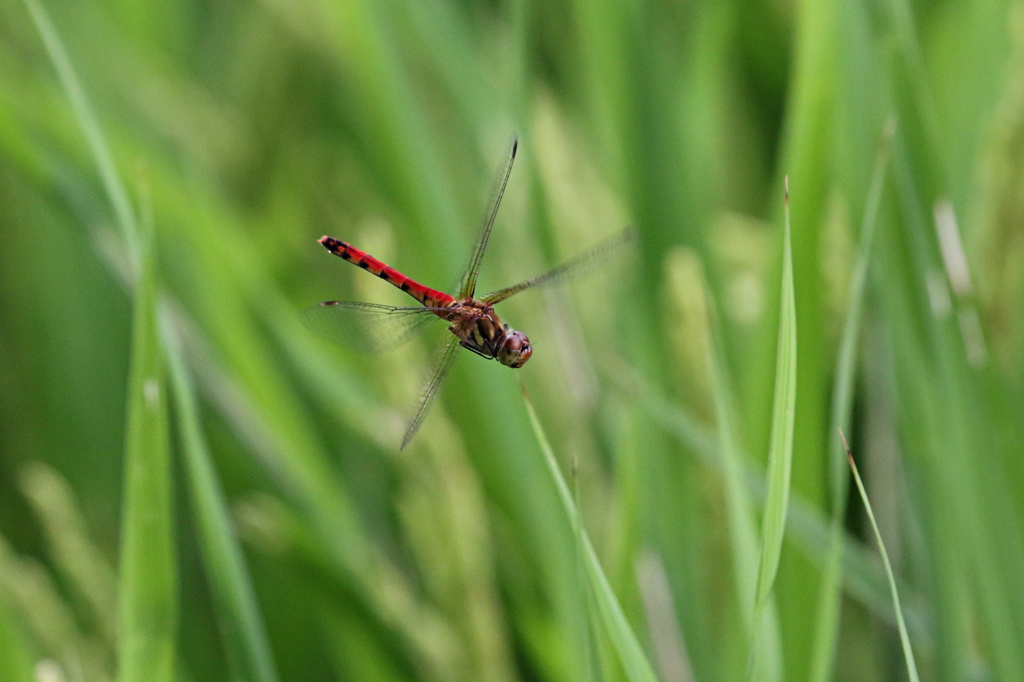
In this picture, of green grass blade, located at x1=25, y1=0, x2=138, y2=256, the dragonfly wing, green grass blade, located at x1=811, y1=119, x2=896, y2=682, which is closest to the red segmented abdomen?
the dragonfly wing

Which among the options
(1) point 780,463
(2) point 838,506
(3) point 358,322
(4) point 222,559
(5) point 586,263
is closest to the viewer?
(1) point 780,463

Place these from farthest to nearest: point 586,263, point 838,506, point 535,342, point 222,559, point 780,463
Result: point 535,342
point 586,263
point 222,559
point 838,506
point 780,463

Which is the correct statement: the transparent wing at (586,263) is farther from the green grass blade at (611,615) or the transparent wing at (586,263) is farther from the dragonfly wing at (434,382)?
the green grass blade at (611,615)

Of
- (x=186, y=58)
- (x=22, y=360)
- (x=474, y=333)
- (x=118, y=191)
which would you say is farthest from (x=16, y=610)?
(x=186, y=58)

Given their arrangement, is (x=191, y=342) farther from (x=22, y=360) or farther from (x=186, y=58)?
(x=186, y=58)

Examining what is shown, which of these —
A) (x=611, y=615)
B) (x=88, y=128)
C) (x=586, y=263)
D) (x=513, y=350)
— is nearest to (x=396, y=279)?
(x=513, y=350)

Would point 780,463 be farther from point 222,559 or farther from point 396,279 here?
point 396,279

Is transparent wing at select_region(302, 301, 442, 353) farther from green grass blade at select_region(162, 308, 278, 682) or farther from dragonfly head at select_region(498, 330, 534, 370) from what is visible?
green grass blade at select_region(162, 308, 278, 682)
